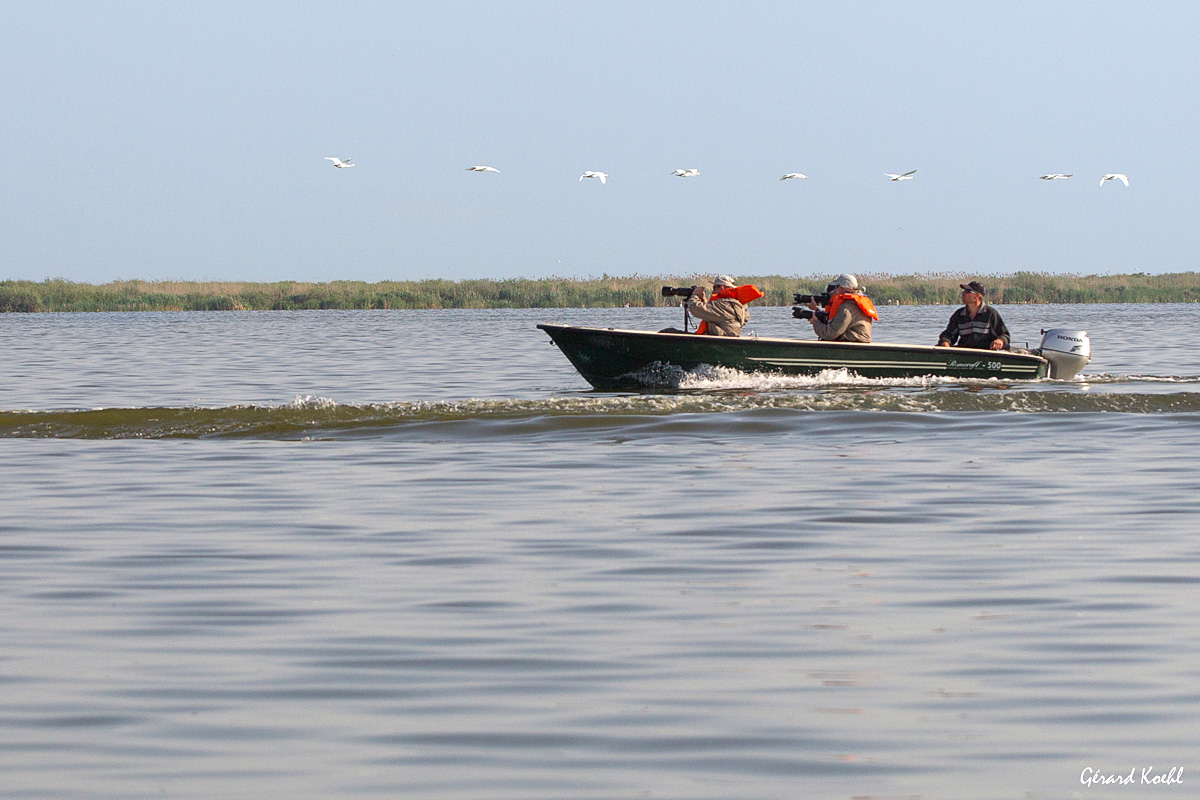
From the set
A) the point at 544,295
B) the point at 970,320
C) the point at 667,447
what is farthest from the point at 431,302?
the point at 667,447

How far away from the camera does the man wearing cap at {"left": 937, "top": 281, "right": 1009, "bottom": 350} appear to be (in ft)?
69.0

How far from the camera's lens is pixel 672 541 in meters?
8.87

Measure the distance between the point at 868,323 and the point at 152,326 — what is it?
130 ft

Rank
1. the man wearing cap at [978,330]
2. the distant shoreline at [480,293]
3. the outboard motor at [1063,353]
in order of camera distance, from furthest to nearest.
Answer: the distant shoreline at [480,293], the outboard motor at [1063,353], the man wearing cap at [978,330]

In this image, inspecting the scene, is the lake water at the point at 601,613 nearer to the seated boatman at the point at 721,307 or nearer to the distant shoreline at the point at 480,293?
the seated boatman at the point at 721,307

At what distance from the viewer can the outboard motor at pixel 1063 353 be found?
850 inches

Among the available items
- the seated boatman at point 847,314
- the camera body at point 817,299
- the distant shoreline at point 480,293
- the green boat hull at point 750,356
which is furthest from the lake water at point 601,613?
the distant shoreline at point 480,293

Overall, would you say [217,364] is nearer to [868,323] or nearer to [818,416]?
[868,323]

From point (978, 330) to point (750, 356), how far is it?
311 cm

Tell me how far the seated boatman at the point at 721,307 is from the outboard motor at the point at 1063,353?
13.4 ft

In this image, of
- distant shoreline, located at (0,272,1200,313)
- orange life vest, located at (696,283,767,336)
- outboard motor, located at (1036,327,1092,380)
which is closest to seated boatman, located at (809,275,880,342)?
orange life vest, located at (696,283,767,336)

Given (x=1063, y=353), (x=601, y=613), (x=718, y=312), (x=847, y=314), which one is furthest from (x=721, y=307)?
(x=601, y=613)

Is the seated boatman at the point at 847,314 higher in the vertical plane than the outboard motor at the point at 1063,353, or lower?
higher

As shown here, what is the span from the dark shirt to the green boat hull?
0.30 meters
